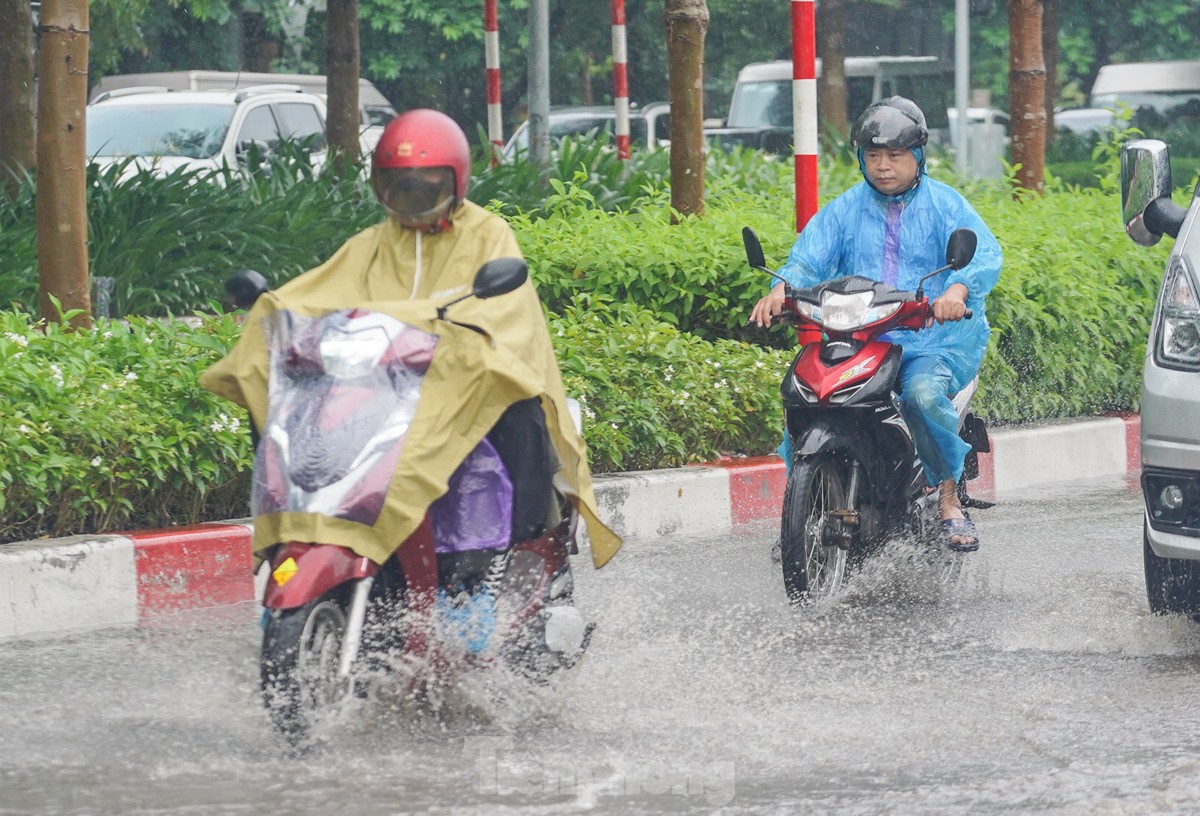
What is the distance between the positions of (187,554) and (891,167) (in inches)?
95.8

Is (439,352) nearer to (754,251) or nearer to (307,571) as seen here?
(307,571)

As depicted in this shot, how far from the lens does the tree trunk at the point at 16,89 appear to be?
11001 mm

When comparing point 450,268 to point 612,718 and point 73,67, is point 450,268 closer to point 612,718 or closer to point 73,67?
point 612,718

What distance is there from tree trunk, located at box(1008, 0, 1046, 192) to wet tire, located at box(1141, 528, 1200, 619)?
24.8ft

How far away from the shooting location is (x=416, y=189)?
461 centimetres

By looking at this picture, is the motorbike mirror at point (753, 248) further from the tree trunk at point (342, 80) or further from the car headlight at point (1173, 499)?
the tree trunk at point (342, 80)

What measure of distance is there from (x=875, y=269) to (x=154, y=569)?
2.37 metres

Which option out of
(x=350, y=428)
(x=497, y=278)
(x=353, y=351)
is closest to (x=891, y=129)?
(x=497, y=278)

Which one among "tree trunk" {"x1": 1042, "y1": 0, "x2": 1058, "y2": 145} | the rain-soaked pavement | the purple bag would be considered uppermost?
"tree trunk" {"x1": 1042, "y1": 0, "x2": 1058, "y2": 145}

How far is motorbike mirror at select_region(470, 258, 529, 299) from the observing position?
4.34m

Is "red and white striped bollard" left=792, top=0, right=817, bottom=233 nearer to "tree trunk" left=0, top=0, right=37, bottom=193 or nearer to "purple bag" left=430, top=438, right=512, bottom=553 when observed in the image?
"tree trunk" left=0, top=0, right=37, bottom=193

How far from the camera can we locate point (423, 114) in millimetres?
4660

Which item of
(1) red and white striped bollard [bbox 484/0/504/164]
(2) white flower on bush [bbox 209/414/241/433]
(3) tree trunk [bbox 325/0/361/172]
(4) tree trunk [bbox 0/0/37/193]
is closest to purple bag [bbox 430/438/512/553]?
(2) white flower on bush [bbox 209/414/241/433]

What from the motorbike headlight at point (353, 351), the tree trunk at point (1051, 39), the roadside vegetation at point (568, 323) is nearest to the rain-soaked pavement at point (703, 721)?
the roadside vegetation at point (568, 323)
